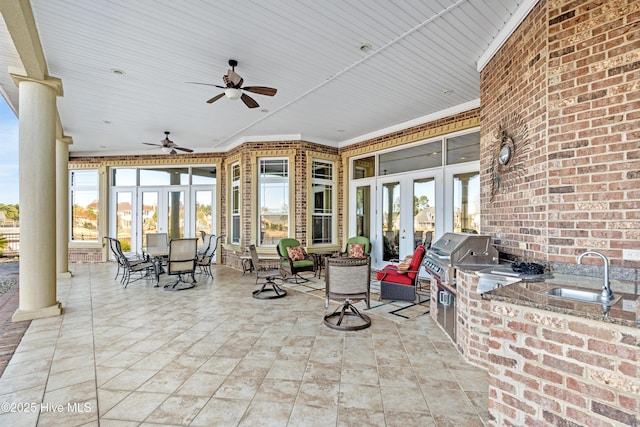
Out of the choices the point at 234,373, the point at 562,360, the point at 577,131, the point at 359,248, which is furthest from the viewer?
the point at 359,248

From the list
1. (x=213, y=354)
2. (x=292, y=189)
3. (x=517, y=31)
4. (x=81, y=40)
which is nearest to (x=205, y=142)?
(x=292, y=189)

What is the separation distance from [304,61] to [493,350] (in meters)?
3.68

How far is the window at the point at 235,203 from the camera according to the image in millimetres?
8164

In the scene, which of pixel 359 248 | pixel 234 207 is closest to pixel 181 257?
pixel 234 207

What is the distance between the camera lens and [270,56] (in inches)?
148

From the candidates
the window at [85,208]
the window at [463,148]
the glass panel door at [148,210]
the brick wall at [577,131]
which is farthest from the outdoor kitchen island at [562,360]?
the window at [85,208]

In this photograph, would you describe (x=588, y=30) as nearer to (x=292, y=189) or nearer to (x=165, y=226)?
(x=292, y=189)

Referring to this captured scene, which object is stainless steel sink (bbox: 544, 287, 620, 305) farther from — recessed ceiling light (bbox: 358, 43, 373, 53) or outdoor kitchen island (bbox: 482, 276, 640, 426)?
recessed ceiling light (bbox: 358, 43, 373, 53)

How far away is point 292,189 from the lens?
738 centimetres

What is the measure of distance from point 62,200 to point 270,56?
5.99 meters

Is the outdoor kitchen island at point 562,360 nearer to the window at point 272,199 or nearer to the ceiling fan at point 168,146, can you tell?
the window at point 272,199

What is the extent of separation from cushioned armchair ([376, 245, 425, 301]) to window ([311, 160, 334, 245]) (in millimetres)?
3108

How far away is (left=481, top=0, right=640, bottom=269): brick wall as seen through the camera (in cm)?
209

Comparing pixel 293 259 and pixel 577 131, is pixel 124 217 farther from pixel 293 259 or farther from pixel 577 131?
pixel 577 131
